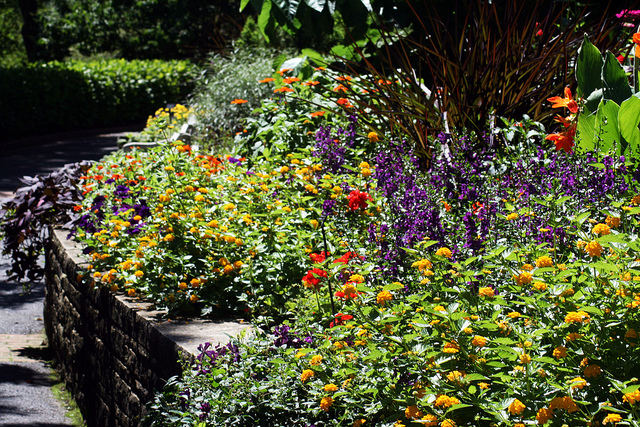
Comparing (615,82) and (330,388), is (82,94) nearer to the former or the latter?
(615,82)

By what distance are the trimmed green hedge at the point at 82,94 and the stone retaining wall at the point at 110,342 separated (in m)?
9.53

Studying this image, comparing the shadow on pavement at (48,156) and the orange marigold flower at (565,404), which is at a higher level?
the orange marigold flower at (565,404)

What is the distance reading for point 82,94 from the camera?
1773 centimetres

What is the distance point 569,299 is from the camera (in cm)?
169

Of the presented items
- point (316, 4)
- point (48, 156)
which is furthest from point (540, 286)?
point (48, 156)

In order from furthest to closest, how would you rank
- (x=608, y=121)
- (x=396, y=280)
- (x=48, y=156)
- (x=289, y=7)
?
1. (x=48, y=156)
2. (x=289, y=7)
3. (x=608, y=121)
4. (x=396, y=280)

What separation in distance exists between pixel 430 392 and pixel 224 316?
1.81 meters

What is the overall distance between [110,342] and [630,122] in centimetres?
310

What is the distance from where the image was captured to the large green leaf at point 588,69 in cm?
300

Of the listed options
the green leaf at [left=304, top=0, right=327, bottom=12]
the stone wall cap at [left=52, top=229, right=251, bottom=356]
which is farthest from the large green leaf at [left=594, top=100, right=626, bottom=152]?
the green leaf at [left=304, top=0, right=327, bottom=12]

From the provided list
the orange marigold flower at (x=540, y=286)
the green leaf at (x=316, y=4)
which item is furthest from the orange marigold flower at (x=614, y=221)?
the green leaf at (x=316, y=4)

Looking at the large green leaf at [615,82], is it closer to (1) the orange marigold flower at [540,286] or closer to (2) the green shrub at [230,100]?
(1) the orange marigold flower at [540,286]

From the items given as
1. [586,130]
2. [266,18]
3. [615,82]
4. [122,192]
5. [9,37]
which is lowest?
[122,192]

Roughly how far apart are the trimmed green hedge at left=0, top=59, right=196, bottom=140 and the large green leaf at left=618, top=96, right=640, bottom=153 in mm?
11880
